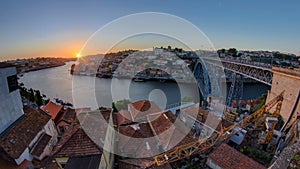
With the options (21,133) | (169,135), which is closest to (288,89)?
(169,135)

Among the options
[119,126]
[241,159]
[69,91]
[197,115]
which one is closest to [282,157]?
[241,159]

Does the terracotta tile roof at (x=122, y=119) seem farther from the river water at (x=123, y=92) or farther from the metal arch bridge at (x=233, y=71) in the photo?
the metal arch bridge at (x=233, y=71)

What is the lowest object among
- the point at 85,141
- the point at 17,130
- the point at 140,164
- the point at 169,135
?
the point at 140,164

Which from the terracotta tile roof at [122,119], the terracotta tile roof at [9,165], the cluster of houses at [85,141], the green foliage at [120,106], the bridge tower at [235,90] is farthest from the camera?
the bridge tower at [235,90]

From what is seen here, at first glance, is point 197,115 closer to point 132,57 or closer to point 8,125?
point 132,57

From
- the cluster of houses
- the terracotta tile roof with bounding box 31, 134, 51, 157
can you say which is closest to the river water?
the cluster of houses

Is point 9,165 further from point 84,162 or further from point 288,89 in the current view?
point 288,89

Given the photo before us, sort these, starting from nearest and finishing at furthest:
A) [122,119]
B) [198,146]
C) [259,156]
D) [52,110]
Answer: [198,146] → [259,156] → [122,119] → [52,110]

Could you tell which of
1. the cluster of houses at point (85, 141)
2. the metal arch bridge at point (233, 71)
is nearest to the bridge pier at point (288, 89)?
the metal arch bridge at point (233, 71)
